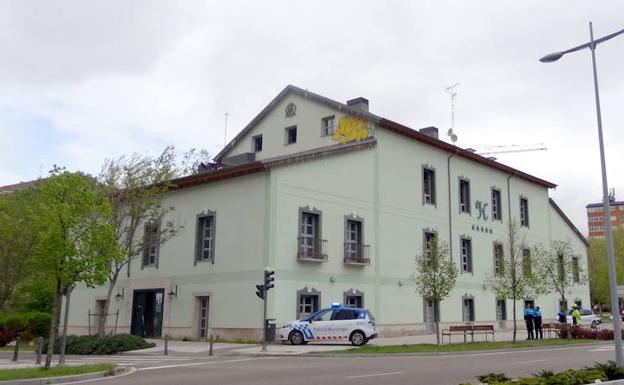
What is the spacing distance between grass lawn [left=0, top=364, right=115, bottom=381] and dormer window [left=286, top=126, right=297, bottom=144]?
2267 centimetres

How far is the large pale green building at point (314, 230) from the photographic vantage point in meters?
27.9

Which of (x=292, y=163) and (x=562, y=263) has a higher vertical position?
(x=292, y=163)

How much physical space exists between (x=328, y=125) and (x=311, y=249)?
920 centimetres

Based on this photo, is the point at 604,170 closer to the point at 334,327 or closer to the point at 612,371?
the point at 612,371

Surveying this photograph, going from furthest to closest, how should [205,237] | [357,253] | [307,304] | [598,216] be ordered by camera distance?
[598,216]
[357,253]
[205,237]
[307,304]

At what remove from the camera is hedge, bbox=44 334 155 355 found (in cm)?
2389

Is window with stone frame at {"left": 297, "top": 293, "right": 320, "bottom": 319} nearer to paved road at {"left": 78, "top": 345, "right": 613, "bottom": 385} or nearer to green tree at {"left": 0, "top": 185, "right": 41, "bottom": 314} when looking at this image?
paved road at {"left": 78, "top": 345, "right": 613, "bottom": 385}

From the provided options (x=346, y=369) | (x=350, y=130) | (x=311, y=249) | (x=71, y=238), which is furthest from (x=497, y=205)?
(x=71, y=238)

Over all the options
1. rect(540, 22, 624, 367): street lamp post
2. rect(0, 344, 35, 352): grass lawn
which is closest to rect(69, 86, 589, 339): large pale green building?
rect(0, 344, 35, 352): grass lawn

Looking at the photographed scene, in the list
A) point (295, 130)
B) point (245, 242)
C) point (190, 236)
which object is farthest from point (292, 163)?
point (295, 130)

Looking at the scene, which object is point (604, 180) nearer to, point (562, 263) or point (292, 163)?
point (292, 163)

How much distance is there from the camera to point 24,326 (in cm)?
3020

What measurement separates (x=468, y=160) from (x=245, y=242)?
18.2 meters

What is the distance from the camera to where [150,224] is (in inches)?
1178
